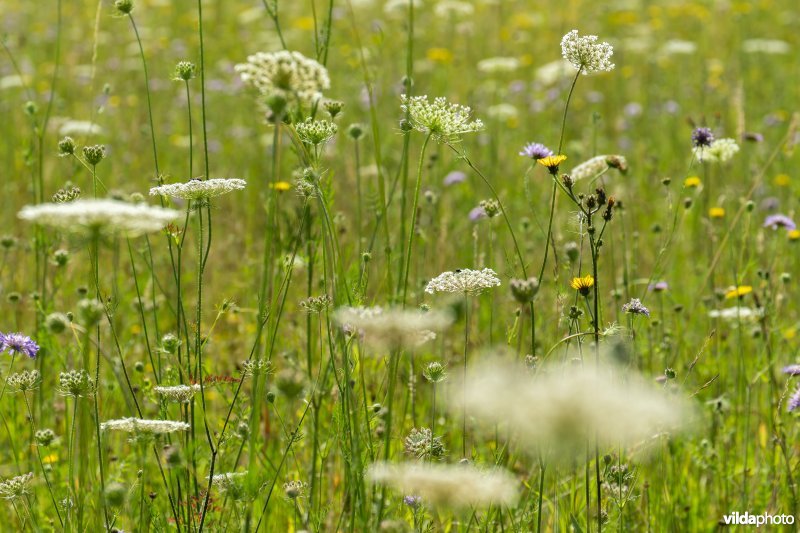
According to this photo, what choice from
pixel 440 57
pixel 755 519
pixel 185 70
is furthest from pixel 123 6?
pixel 440 57

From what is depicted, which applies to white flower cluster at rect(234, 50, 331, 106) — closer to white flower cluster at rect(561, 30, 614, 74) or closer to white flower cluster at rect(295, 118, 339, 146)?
white flower cluster at rect(295, 118, 339, 146)

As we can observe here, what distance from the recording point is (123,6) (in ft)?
8.11

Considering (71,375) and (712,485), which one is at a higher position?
(71,375)

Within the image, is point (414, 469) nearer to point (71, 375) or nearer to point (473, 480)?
point (473, 480)

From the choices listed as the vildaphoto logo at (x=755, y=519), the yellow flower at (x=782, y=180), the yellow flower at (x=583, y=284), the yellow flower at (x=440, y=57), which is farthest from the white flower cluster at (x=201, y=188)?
the yellow flower at (x=440, y=57)

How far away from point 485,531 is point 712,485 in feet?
3.43

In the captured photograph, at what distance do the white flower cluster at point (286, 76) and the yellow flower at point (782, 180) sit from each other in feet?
13.3

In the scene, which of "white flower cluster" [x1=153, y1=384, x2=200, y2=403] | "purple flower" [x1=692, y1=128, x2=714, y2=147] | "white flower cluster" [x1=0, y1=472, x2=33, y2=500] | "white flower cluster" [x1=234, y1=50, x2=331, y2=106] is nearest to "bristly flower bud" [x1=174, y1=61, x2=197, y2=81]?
"white flower cluster" [x1=234, y1=50, x2=331, y2=106]

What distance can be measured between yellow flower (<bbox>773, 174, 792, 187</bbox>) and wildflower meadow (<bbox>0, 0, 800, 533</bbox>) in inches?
2.6

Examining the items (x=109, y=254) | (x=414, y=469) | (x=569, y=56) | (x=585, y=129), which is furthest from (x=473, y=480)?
(x=585, y=129)

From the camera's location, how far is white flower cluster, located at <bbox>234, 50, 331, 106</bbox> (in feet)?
5.33

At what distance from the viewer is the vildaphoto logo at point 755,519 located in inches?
97.5

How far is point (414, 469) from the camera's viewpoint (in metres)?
1.46

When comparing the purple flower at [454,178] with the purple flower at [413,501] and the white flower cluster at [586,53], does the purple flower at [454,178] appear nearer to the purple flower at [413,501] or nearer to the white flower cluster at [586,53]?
the white flower cluster at [586,53]
